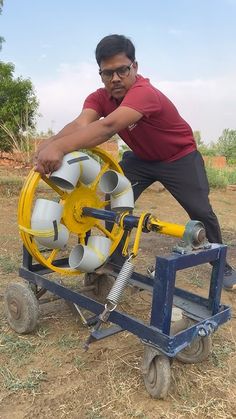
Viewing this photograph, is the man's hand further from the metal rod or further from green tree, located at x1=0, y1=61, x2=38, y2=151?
green tree, located at x1=0, y1=61, x2=38, y2=151

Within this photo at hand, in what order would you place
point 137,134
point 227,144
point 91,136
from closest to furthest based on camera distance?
1. point 91,136
2. point 137,134
3. point 227,144

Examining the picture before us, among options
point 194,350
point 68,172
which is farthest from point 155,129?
point 194,350

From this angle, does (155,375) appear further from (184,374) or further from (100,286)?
(100,286)

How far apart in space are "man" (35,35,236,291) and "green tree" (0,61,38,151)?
4.98m

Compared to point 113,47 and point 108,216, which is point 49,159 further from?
point 113,47

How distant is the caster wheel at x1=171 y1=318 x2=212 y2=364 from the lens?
245cm

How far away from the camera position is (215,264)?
2.39 meters

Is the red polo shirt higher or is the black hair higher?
the black hair

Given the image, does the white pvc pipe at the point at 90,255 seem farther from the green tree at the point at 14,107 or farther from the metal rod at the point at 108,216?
the green tree at the point at 14,107

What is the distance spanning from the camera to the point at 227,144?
973 inches

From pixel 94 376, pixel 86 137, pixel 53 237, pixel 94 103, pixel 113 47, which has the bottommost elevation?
pixel 94 376

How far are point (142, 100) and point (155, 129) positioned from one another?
43 cm

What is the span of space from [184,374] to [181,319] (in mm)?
277

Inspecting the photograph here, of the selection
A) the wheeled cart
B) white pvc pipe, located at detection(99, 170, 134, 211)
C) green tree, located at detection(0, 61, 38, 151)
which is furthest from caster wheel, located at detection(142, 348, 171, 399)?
green tree, located at detection(0, 61, 38, 151)
